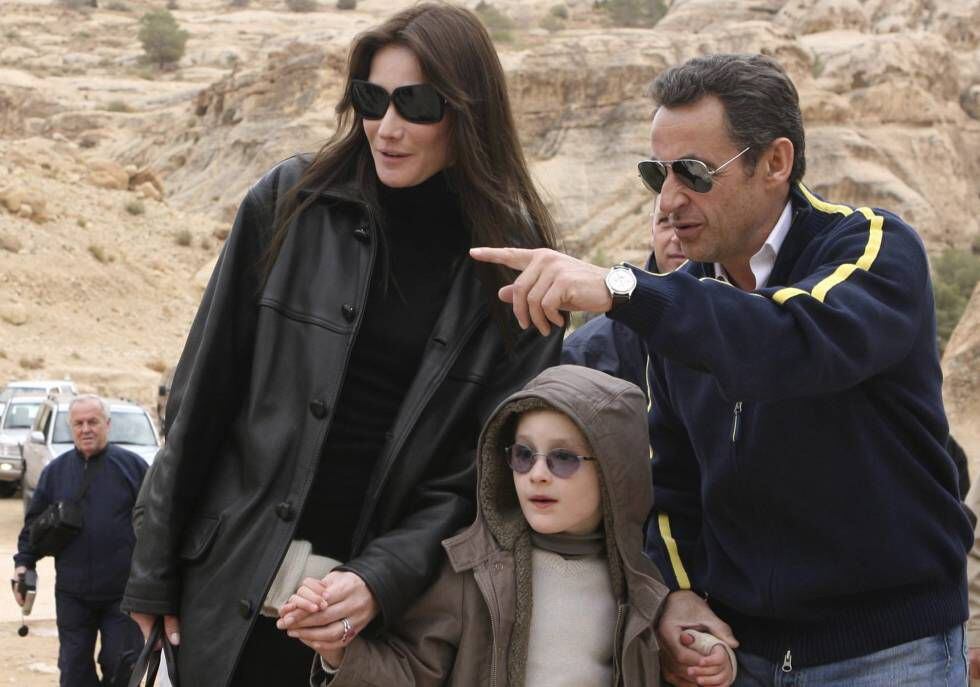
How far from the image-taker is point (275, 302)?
311 cm

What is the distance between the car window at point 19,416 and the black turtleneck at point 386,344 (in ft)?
60.7

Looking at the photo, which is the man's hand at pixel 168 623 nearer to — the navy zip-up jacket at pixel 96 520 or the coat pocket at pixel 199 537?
the coat pocket at pixel 199 537

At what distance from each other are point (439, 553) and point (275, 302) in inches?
27.1

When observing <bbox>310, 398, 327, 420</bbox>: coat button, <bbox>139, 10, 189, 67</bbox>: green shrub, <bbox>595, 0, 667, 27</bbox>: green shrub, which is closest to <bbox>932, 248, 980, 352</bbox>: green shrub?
<bbox>310, 398, 327, 420</bbox>: coat button

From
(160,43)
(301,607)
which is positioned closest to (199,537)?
(301,607)

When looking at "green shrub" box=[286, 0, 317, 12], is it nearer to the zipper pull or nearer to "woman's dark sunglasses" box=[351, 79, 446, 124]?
"woman's dark sunglasses" box=[351, 79, 446, 124]

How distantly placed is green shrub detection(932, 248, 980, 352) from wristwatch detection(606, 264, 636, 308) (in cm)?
3003

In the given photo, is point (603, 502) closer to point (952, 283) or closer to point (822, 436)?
point (822, 436)

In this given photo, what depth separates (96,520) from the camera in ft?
26.9

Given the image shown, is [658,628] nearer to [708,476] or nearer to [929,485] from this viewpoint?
[708,476]

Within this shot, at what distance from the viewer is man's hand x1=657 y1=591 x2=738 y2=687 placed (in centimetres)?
291

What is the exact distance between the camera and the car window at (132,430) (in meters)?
15.8

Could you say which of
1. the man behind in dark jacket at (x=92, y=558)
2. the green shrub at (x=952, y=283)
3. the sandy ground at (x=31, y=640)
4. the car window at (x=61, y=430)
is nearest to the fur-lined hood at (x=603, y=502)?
the man behind in dark jacket at (x=92, y=558)

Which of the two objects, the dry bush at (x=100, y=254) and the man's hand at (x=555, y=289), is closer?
the man's hand at (x=555, y=289)
